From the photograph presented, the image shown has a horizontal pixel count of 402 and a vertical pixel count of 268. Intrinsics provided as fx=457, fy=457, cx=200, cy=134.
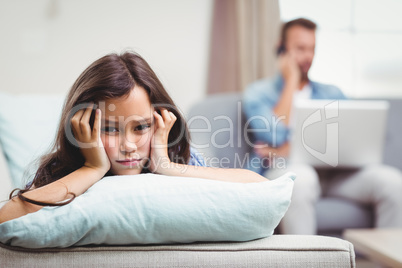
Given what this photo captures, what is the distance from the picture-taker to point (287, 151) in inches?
79.7

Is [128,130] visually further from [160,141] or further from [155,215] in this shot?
[155,215]

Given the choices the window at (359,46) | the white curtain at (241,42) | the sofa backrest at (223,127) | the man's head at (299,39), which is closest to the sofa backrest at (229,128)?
the sofa backrest at (223,127)

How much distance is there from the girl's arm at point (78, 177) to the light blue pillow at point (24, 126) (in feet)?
2.22

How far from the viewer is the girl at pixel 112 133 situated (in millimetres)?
758

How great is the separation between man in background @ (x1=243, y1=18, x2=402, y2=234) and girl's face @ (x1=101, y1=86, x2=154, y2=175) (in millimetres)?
881

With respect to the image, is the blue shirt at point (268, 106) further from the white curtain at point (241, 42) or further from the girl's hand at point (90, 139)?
the girl's hand at point (90, 139)

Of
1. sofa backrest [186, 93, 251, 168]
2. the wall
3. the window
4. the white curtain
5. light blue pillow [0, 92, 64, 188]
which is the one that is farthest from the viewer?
the window

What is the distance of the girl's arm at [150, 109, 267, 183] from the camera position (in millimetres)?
791

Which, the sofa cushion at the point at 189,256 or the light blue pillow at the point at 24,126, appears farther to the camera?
the light blue pillow at the point at 24,126

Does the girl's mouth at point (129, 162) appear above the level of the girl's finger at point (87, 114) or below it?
below

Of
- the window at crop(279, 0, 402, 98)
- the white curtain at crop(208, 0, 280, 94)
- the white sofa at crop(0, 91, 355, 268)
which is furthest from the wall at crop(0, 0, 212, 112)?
the white sofa at crop(0, 91, 355, 268)

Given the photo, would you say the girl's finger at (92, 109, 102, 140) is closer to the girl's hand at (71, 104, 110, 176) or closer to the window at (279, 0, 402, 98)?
the girl's hand at (71, 104, 110, 176)

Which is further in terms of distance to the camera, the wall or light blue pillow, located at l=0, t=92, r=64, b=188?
the wall

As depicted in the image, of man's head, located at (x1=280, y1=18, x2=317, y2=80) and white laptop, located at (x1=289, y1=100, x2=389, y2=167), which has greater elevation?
man's head, located at (x1=280, y1=18, x2=317, y2=80)
